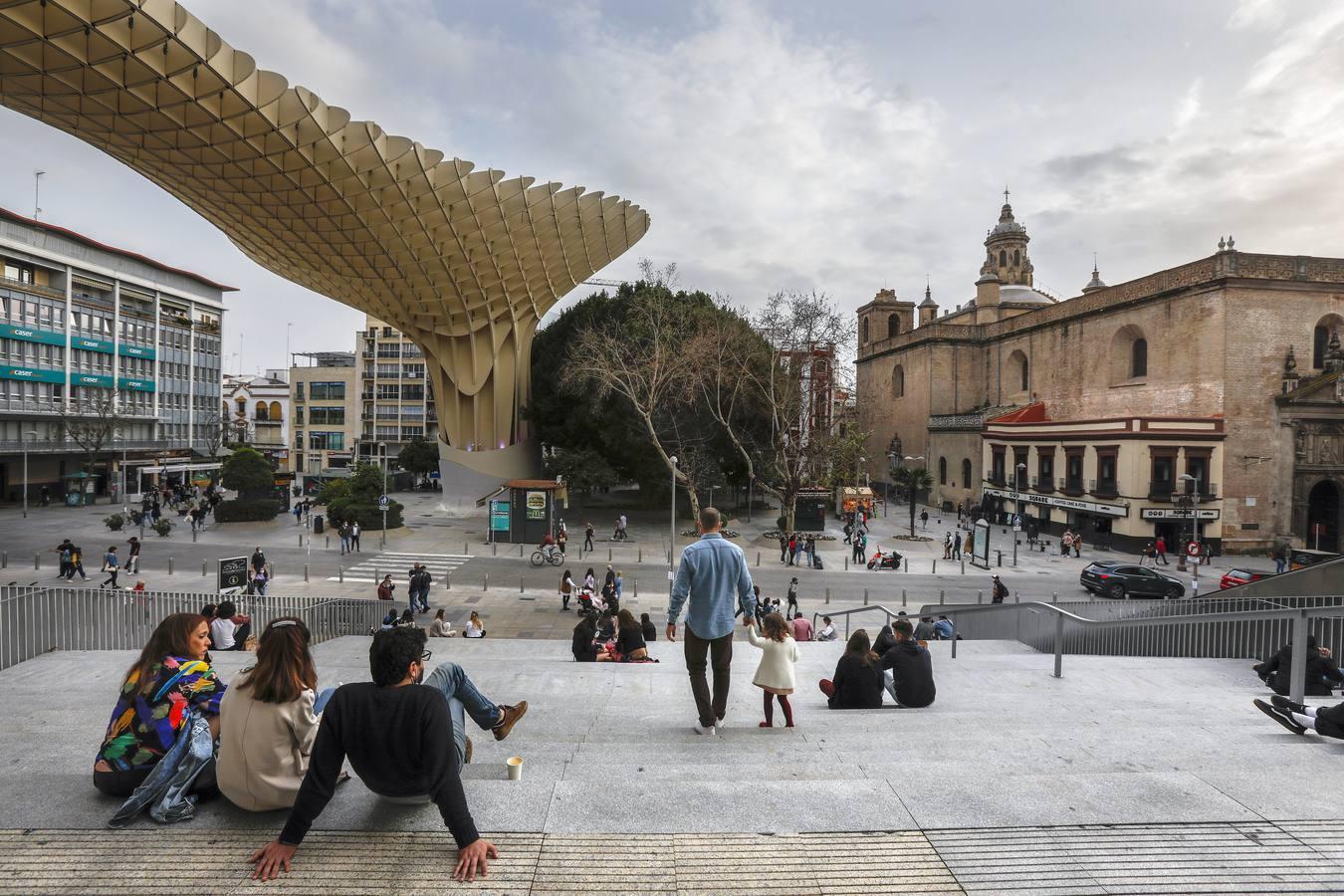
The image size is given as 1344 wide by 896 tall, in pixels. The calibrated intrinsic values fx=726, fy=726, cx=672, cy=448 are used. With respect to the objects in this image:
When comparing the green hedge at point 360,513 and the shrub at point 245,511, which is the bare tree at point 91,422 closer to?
the shrub at point 245,511

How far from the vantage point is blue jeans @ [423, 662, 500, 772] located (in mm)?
4168

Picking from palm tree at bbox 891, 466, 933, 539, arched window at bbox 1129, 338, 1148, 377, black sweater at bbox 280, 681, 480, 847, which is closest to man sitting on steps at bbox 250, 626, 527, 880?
black sweater at bbox 280, 681, 480, 847

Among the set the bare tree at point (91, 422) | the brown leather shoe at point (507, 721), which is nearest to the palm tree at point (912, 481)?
the brown leather shoe at point (507, 721)

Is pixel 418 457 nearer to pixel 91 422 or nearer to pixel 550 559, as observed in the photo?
pixel 91 422

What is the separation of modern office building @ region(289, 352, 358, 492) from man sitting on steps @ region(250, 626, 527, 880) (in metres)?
76.5

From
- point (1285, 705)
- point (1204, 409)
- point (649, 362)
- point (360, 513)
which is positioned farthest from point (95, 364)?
point (1204, 409)

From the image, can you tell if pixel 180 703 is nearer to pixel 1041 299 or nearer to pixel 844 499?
pixel 844 499

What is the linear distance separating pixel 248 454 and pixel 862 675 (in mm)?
35563

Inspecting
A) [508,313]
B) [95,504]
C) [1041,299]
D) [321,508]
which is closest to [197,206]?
[508,313]

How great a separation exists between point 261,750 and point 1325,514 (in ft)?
147

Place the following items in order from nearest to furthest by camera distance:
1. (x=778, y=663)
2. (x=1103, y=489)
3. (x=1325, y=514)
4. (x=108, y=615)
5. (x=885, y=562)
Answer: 1. (x=778, y=663)
2. (x=108, y=615)
3. (x=885, y=562)
4. (x=1325, y=514)
5. (x=1103, y=489)

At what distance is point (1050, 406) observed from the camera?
4534 cm

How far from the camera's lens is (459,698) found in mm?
4273

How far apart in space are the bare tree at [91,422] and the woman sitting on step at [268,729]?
49.9 meters
